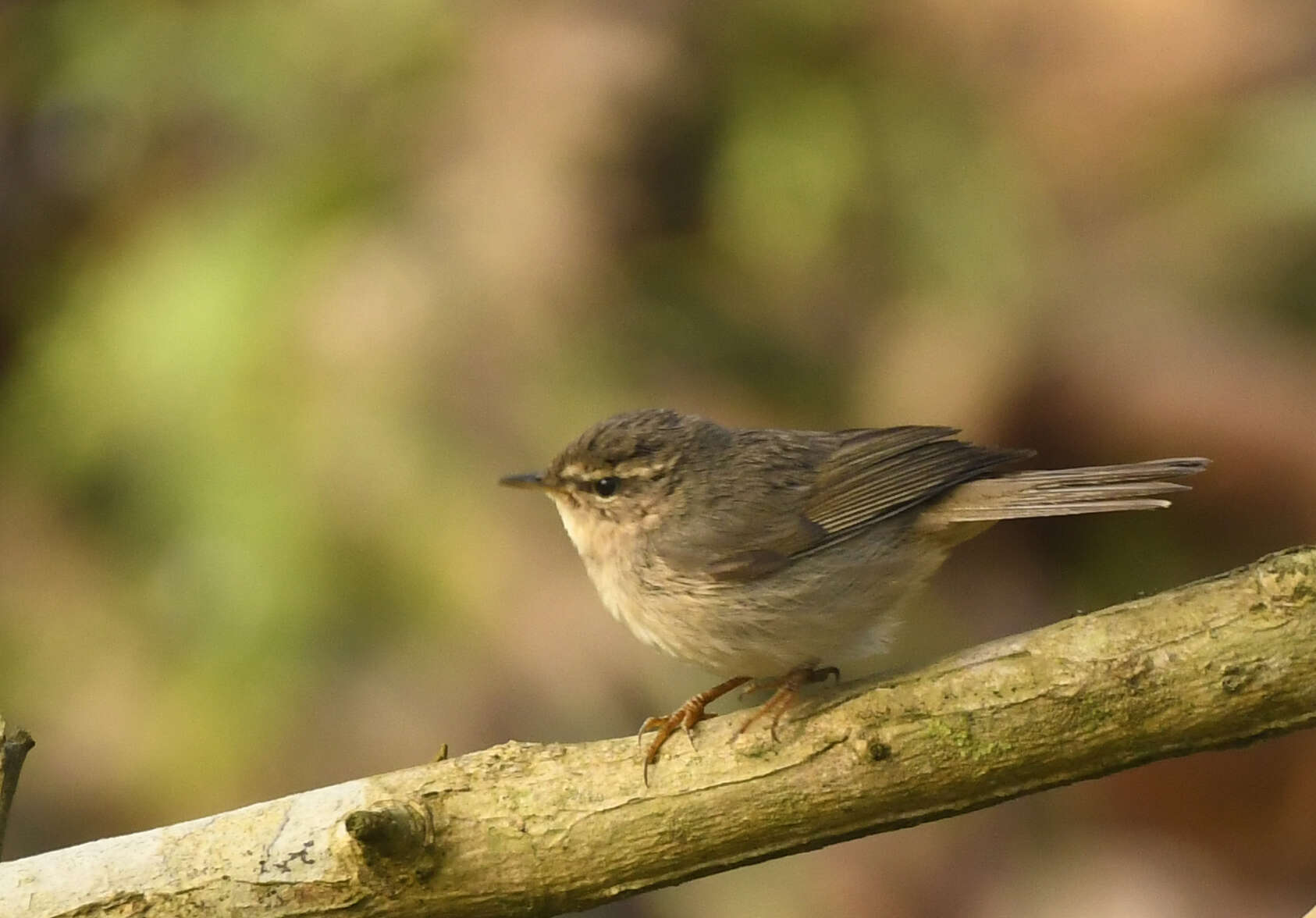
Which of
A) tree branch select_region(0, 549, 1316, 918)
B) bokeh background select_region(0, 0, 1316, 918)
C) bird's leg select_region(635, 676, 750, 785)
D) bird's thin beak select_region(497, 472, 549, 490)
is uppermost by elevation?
bokeh background select_region(0, 0, 1316, 918)

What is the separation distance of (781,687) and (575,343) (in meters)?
2.43

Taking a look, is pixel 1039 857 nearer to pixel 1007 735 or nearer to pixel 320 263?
pixel 1007 735

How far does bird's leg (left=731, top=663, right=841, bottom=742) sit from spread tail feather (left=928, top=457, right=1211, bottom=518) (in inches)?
19.1

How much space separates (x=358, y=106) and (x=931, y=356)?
253 centimetres

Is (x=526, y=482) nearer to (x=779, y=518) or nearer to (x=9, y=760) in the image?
(x=779, y=518)

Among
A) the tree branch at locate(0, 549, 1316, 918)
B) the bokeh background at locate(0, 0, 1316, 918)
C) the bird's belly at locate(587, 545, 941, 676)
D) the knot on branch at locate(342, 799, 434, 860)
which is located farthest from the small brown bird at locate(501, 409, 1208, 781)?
the bokeh background at locate(0, 0, 1316, 918)

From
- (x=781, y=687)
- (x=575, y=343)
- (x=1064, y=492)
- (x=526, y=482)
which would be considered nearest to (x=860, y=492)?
(x=1064, y=492)

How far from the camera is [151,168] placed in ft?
22.2

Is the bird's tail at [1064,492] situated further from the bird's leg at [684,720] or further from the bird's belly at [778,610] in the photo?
the bird's leg at [684,720]

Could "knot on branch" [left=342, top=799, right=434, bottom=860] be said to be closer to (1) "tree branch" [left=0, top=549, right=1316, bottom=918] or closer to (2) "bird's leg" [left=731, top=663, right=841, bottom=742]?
(1) "tree branch" [left=0, top=549, right=1316, bottom=918]

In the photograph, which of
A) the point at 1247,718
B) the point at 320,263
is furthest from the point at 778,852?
the point at 320,263

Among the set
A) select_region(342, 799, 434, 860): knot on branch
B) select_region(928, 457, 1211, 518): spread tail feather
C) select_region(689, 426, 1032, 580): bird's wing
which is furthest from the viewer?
select_region(689, 426, 1032, 580): bird's wing

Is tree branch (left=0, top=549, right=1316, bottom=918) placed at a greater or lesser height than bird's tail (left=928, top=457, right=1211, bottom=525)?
lesser

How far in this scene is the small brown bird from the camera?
367 cm
